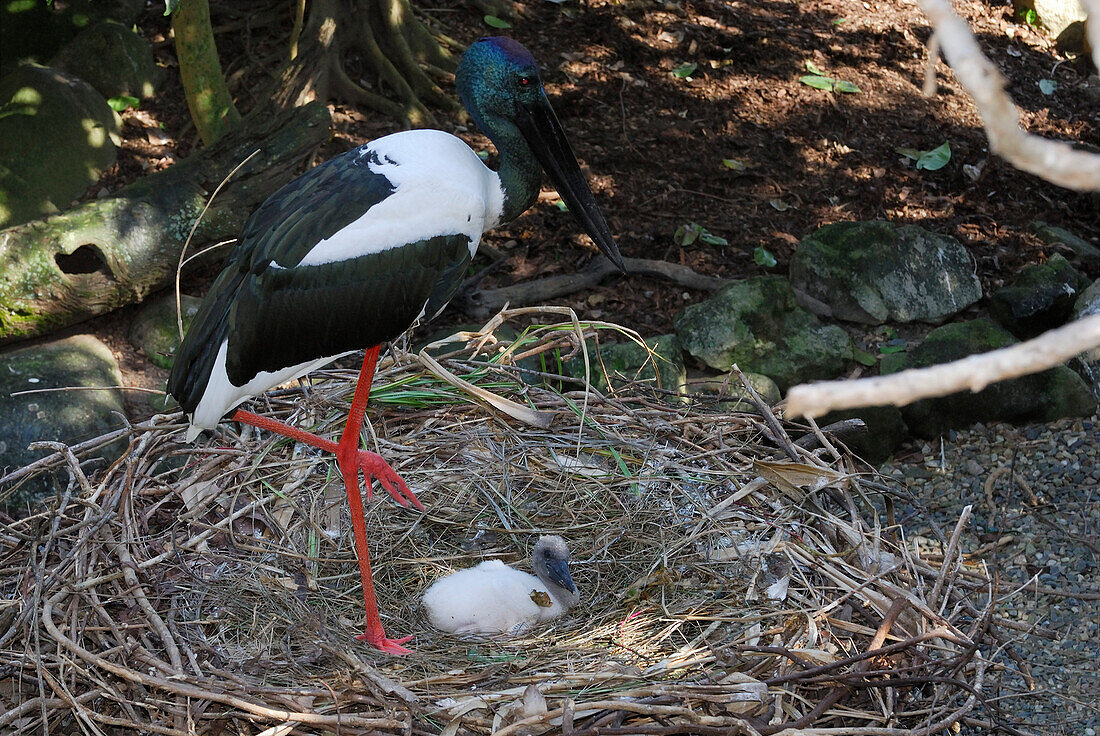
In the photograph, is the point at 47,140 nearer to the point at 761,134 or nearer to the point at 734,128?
the point at 734,128

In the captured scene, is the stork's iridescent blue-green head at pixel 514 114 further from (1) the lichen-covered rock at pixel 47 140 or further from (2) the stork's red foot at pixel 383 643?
(1) the lichen-covered rock at pixel 47 140

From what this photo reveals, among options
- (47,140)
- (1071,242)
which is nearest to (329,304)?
(47,140)

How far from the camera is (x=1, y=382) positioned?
5.02 m

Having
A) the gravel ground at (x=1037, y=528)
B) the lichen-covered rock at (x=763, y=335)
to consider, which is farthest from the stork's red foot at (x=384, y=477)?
the lichen-covered rock at (x=763, y=335)

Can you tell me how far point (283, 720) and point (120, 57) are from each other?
5844mm

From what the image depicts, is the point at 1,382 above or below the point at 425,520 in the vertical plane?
below

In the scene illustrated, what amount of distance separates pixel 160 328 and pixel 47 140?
1892 millimetres

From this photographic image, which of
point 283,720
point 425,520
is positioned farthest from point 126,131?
point 283,720

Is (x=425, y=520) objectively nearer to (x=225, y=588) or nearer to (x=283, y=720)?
(x=225, y=588)

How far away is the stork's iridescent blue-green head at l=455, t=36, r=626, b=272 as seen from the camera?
3.59m

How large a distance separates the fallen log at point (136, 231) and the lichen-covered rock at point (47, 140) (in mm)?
998

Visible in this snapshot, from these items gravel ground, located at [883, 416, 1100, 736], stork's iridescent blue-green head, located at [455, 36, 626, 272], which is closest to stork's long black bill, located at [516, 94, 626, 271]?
stork's iridescent blue-green head, located at [455, 36, 626, 272]

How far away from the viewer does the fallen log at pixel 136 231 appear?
524 centimetres

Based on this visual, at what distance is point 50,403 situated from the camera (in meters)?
4.96
